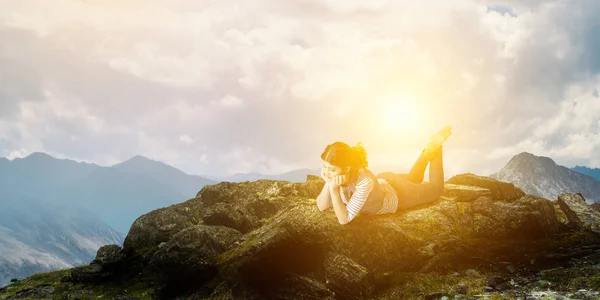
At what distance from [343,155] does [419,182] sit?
6.02 m

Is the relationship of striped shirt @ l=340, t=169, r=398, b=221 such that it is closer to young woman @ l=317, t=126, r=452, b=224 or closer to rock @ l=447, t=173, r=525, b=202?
young woman @ l=317, t=126, r=452, b=224

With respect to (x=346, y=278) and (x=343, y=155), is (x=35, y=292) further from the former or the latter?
(x=343, y=155)

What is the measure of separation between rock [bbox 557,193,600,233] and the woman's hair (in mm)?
10229

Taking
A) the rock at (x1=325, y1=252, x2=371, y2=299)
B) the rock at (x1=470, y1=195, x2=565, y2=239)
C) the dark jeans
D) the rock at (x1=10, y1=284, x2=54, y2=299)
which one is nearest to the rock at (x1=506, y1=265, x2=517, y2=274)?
the rock at (x1=470, y1=195, x2=565, y2=239)

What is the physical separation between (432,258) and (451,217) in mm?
3108

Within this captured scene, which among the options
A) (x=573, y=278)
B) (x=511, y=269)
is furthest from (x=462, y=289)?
(x=573, y=278)

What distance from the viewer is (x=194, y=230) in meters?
15.9

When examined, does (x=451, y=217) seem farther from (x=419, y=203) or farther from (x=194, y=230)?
(x=194, y=230)

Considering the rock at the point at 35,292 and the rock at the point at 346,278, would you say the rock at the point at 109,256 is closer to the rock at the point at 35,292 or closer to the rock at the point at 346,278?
the rock at the point at 35,292

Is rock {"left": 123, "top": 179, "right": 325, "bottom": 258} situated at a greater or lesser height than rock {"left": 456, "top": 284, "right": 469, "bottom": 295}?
greater

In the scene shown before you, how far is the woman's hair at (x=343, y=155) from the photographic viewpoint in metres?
11.7

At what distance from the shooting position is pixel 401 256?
509 inches

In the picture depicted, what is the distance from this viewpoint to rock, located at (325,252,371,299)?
11609 millimetres

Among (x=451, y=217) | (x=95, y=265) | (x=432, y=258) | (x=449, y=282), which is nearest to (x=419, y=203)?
(x=451, y=217)
